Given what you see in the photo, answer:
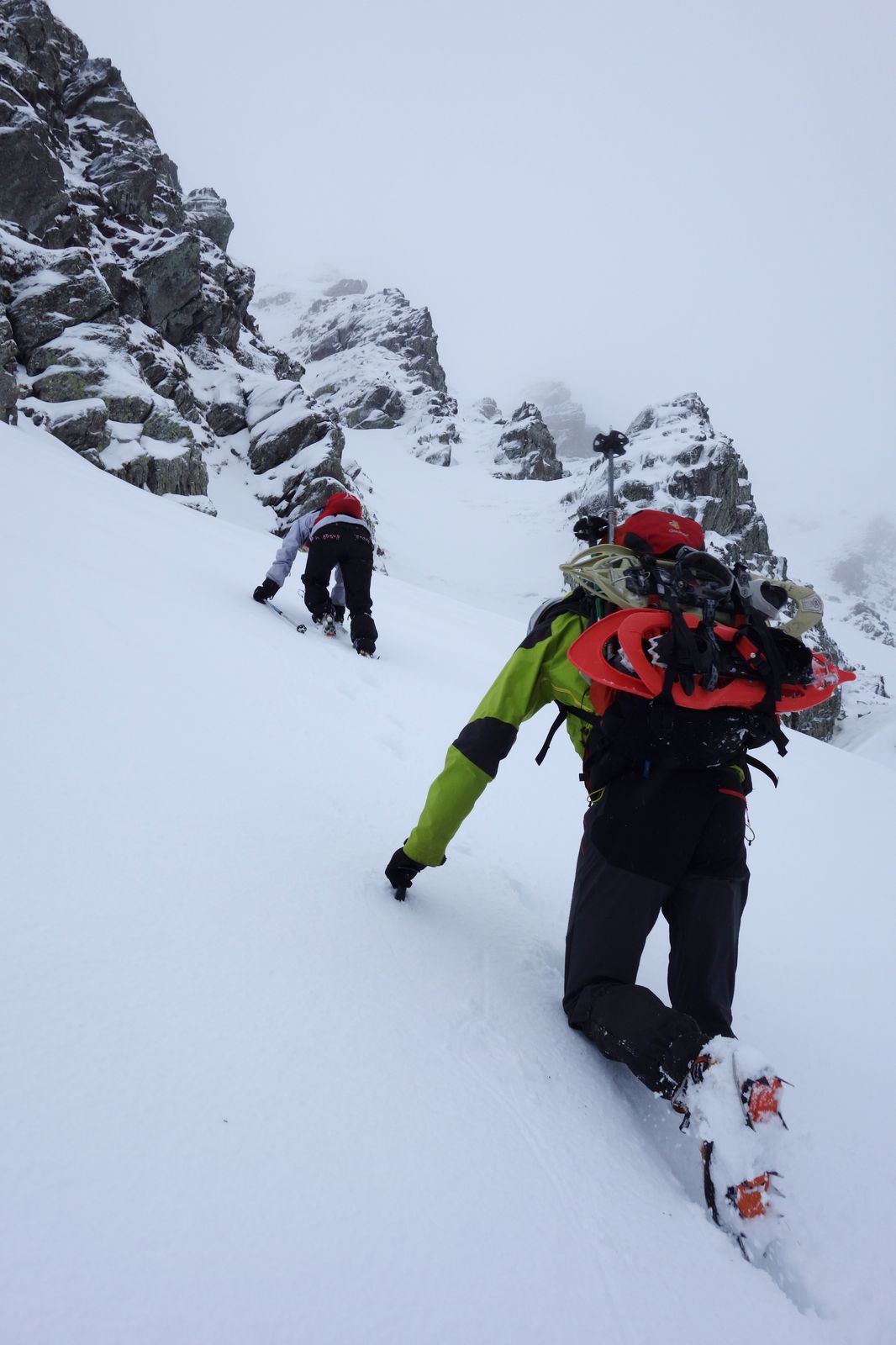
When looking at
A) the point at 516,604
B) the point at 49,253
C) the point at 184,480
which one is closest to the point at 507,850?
the point at 184,480

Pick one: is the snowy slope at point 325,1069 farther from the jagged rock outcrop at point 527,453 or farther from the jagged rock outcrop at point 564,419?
the jagged rock outcrop at point 564,419

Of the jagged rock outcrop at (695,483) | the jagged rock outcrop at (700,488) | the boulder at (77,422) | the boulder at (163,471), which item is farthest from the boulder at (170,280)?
the jagged rock outcrop at (695,483)

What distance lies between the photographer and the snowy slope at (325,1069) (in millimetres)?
921

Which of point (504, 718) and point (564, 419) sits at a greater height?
point (564, 419)

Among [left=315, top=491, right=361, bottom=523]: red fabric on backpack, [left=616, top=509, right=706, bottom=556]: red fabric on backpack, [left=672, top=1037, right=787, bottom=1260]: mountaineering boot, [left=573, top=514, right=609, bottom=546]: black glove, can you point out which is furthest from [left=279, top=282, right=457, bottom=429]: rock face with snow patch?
[left=672, top=1037, right=787, bottom=1260]: mountaineering boot

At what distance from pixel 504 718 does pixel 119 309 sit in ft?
96.5

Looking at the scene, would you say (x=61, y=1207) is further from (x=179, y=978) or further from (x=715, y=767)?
(x=715, y=767)

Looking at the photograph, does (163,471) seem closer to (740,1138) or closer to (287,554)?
(287,554)

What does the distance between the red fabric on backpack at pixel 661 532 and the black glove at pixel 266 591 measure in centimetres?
428

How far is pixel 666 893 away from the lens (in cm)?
184

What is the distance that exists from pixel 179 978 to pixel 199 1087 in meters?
0.30

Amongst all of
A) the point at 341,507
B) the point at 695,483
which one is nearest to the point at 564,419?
the point at 695,483

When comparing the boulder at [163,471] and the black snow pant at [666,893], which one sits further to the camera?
the boulder at [163,471]

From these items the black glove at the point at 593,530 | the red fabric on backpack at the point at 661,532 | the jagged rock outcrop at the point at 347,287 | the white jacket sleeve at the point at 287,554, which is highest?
the jagged rock outcrop at the point at 347,287
